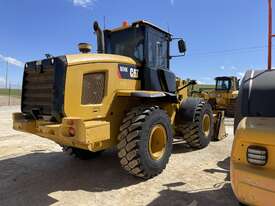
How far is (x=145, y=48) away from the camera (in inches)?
240

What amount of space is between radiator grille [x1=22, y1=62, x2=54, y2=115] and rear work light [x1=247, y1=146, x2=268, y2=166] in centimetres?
308

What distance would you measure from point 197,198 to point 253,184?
1.77m

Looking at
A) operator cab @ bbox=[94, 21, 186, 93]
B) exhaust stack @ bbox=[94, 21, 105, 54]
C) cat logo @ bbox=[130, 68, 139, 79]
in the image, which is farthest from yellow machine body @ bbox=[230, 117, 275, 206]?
exhaust stack @ bbox=[94, 21, 105, 54]

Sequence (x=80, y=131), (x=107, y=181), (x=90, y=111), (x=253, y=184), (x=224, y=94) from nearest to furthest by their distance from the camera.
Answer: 1. (x=253, y=184)
2. (x=80, y=131)
3. (x=90, y=111)
4. (x=107, y=181)
5. (x=224, y=94)

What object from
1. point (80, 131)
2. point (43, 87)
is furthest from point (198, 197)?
point (43, 87)

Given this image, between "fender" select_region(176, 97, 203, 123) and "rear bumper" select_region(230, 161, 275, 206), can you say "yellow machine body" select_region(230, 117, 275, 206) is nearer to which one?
"rear bumper" select_region(230, 161, 275, 206)

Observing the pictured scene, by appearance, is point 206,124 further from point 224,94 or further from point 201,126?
point 224,94

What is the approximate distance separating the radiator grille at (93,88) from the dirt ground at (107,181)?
1.44 metres

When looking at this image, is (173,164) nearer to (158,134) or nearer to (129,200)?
(158,134)

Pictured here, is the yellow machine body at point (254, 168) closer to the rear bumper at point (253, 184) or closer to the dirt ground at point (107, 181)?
the rear bumper at point (253, 184)

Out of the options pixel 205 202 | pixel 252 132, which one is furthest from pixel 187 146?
pixel 252 132

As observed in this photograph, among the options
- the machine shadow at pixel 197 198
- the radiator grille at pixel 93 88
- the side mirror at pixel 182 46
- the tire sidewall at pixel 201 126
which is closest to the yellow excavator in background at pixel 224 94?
the tire sidewall at pixel 201 126

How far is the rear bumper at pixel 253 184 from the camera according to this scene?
8.16 ft

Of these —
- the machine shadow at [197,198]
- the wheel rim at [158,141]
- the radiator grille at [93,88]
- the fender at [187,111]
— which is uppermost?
the radiator grille at [93,88]
